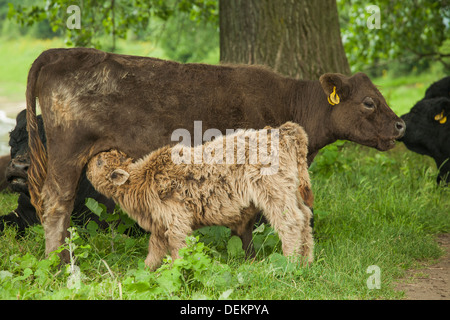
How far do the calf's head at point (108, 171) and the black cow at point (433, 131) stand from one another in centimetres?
517

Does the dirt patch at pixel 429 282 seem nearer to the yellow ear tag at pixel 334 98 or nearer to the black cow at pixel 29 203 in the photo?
the yellow ear tag at pixel 334 98

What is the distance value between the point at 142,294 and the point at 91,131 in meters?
1.67

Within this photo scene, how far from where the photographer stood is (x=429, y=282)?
16.7 ft

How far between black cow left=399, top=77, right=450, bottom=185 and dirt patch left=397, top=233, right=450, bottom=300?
305 centimetres

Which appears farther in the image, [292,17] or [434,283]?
[292,17]

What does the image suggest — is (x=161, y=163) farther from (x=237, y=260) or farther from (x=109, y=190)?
(x=237, y=260)

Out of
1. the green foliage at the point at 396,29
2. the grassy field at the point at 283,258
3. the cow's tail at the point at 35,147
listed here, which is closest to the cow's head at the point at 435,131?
the grassy field at the point at 283,258

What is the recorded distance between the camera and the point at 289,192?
15.4 feet

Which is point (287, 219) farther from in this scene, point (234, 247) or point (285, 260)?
point (234, 247)

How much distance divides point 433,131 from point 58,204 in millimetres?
5961

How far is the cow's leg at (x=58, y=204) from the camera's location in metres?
5.15

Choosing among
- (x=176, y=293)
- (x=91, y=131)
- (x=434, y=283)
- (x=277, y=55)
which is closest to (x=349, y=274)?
(x=434, y=283)

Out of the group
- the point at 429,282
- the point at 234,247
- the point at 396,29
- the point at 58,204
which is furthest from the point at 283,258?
the point at 396,29
